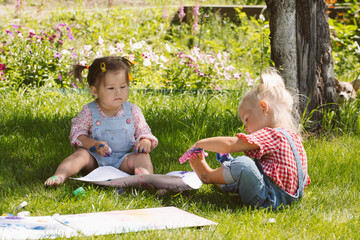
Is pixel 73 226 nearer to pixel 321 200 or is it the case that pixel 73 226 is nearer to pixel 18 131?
pixel 321 200

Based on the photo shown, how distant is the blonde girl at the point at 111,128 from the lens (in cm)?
348

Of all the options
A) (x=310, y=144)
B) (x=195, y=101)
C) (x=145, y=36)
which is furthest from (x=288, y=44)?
(x=145, y=36)

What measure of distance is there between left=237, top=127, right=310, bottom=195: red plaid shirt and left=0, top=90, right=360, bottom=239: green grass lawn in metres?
0.17

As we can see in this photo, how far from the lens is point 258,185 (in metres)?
2.83

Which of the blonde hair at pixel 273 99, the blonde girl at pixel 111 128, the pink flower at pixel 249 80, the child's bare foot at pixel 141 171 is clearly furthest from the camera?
the pink flower at pixel 249 80

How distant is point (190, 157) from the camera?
10.1 feet

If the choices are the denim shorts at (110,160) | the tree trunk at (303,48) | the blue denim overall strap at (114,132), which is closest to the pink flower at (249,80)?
the tree trunk at (303,48)

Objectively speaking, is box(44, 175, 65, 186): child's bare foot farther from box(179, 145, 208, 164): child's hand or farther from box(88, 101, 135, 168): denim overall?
box(179, 145, 208, 164): child's hand

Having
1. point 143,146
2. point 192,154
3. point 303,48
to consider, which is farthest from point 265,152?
point 303,48

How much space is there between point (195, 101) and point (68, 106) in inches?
50.7

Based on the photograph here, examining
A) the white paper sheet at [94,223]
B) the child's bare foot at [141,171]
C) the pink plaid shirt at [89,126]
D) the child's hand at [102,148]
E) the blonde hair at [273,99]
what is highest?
the blonde hair at [273,99]

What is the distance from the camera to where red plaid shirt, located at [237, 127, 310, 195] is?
9.19 feet

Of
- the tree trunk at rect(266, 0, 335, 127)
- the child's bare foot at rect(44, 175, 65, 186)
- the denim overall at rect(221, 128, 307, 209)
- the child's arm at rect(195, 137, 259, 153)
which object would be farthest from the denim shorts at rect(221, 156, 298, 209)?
the tree trunk at rect(266, 0, 335, 127)

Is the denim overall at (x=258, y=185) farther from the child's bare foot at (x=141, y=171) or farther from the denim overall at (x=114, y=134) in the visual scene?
the denim overall at (x=114, y=134)
